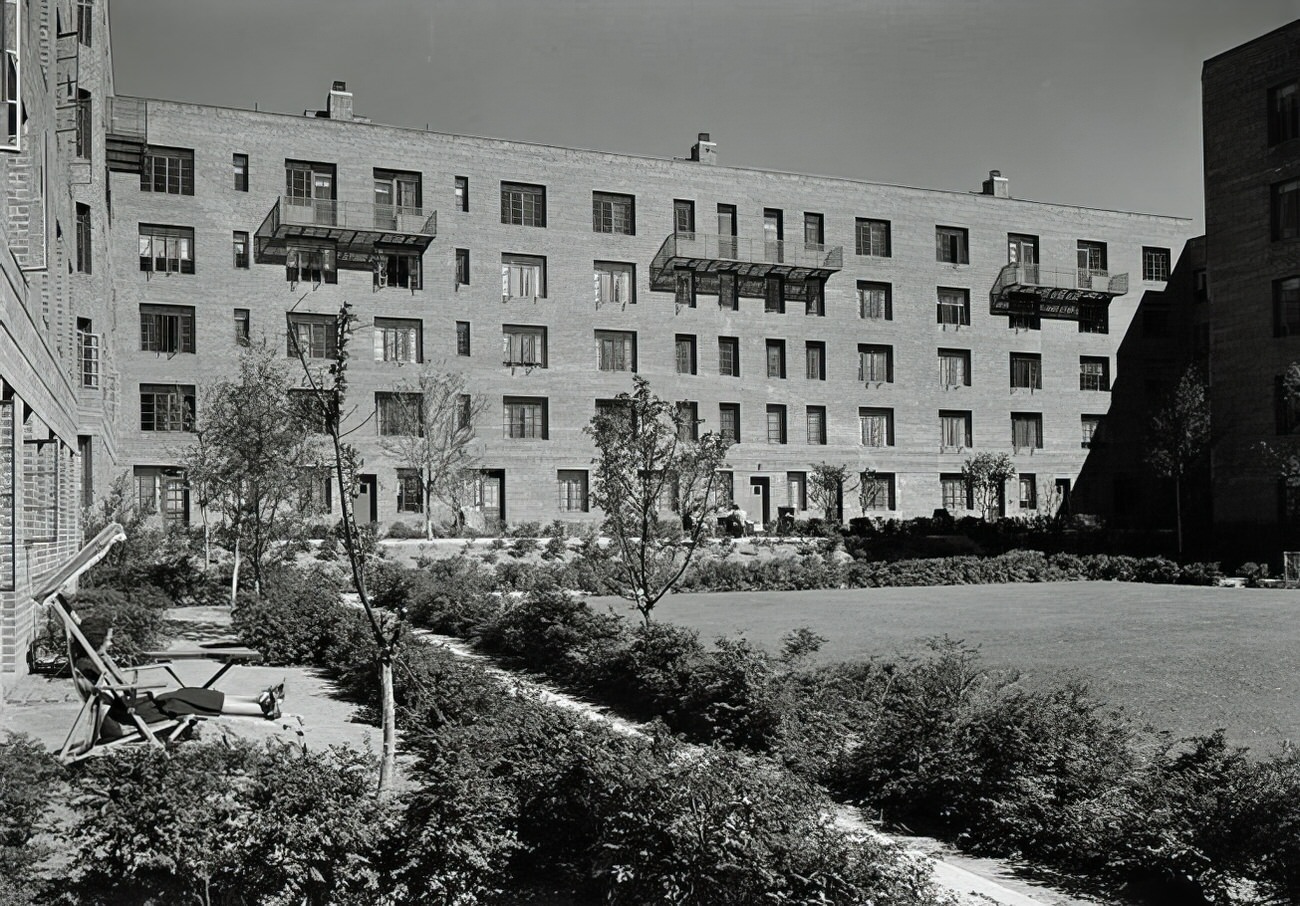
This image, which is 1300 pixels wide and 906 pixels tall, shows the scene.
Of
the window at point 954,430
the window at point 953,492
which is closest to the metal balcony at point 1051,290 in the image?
the window at point 954,430

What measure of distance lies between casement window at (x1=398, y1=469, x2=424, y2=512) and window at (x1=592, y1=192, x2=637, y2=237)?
14.3 metres

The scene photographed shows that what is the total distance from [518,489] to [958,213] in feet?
92.3

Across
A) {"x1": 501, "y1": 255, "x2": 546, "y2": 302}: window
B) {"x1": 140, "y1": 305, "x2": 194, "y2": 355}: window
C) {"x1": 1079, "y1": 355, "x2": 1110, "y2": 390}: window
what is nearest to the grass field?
{"x1": 501, "y1": 255, "x2": 546, "y2": 302}: window

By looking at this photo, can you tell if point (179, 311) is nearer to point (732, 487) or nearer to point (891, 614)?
point (732, 487)

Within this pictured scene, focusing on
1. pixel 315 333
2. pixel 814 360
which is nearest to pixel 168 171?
pixel 315 333

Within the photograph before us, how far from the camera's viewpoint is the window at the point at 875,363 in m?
59.6

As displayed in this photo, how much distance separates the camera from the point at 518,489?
52500 mm

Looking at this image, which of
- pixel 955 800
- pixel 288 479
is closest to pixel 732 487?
pixel 288 479

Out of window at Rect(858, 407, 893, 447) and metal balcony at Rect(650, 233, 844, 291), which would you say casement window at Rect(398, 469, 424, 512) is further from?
window at Rect(858, 407, 893, 447)

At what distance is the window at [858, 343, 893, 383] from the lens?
5959 cm

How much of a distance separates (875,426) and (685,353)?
1114 cm

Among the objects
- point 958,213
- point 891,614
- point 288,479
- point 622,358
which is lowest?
point 891,614

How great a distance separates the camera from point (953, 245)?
62.1m

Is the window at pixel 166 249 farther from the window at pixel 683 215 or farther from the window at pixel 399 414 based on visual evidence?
the window at pixel 683 215
